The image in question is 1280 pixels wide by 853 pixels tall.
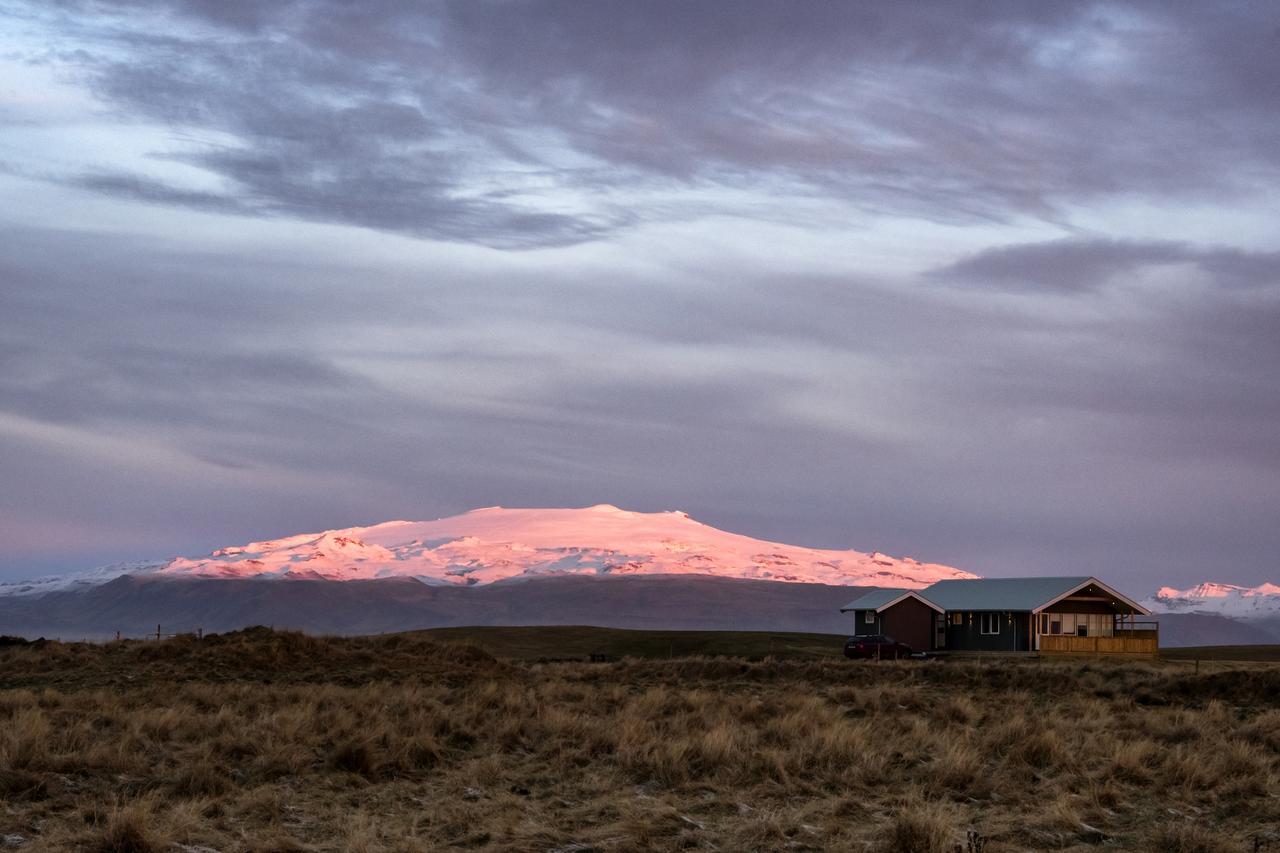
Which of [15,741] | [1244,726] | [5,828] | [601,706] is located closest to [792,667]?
[601,706]

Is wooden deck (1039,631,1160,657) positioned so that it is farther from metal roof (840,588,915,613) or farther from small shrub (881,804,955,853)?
small shrub (881,804,955,853)

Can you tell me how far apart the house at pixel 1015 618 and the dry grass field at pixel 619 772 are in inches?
1820

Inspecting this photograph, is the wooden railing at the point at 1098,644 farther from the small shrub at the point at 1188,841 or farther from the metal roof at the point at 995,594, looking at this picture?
the small shrub at the point at 1188,841

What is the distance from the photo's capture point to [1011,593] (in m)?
83.6

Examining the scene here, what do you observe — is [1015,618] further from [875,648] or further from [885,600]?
[875,648]

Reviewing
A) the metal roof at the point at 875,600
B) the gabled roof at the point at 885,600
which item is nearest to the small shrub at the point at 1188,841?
the gabled roof at the point at 885,600

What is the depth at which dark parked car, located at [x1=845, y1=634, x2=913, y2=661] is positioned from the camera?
76625mm

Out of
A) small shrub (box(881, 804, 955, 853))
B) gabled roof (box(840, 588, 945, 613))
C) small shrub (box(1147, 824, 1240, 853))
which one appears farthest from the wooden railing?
small shrub (box(881, 804, 955, 853))

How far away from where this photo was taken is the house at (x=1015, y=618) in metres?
79.3

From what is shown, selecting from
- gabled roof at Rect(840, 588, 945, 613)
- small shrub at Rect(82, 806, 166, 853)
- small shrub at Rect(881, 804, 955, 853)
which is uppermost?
gabled roof at Rect(840, 588, 945, 613)

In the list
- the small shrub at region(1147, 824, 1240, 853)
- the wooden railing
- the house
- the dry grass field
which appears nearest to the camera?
the small shrub at region(1147, 824, 1240, 853)

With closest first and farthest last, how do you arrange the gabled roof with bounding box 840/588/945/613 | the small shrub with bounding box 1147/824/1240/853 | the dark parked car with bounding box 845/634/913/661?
the small shrub with bounding box 1147/824/1240/853 < the dark parked car with bounding box 845/634/913/661 < the gabled roof with bounding box 840/588/945/613

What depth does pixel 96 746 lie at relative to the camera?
21.0m

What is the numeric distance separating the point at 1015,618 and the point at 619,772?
64.4 meters
